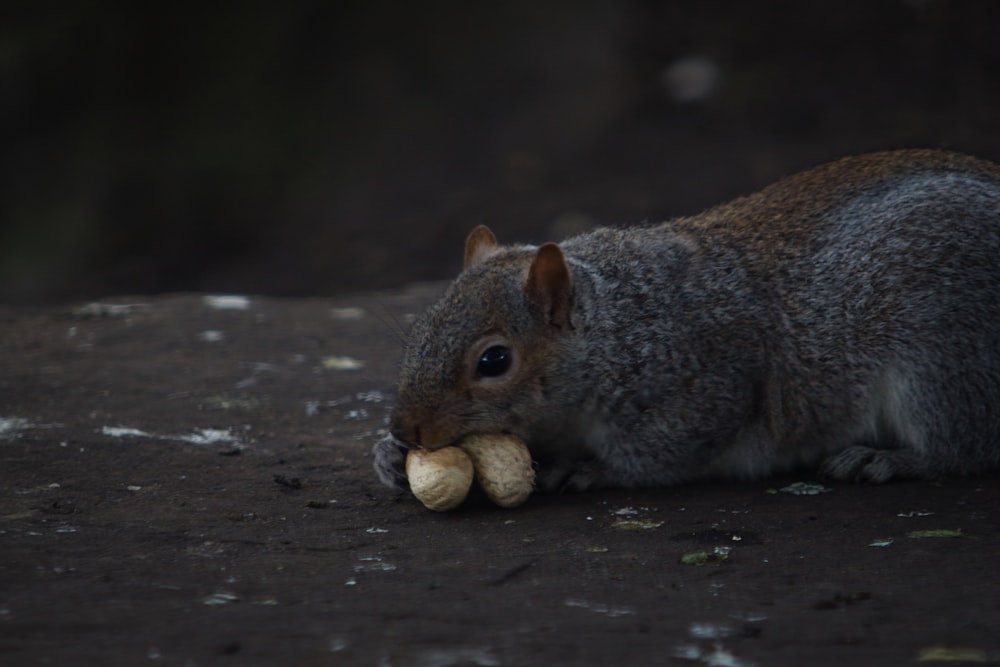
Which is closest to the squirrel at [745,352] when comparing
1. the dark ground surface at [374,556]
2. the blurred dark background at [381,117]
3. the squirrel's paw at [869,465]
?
the squirrel's paw at [869,465]

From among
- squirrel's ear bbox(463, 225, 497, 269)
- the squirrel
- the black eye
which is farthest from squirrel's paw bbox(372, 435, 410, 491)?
squirrel's ear bbox(463, 225, 497, 269)

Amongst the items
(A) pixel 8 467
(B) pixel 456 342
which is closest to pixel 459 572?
(B) pixel 456 342

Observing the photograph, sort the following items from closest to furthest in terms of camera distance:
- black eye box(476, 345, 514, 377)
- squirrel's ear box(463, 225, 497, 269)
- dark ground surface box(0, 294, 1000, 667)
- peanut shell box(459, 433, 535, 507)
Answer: dark ground surface box(0, 294, 1000, 667)
peanut shell box(459, 433, 535, 507)
black eye box(476, 345, 514, 377)
squirrel's ear box(463, 225, 497, 269)

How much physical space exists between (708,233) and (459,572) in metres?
2.13

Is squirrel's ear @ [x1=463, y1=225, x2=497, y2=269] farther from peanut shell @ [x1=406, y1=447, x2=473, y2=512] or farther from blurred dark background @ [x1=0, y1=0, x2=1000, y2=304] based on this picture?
blurred dark background @ [x1=0, y1=0, x2=1000, y2=304]

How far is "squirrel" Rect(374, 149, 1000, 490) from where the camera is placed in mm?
4613

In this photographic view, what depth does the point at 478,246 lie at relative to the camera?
523cm

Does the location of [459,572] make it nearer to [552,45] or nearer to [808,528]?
[808,528]

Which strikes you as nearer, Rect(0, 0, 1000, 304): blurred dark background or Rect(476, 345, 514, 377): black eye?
Rect(476, 345, 514, 377): black eye

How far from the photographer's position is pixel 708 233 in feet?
17.3

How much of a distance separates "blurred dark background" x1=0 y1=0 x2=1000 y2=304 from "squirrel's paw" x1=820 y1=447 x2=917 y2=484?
23.1ft

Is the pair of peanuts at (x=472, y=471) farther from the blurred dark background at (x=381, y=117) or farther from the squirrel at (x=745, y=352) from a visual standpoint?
the blurred dark background at (x=381, y=117)

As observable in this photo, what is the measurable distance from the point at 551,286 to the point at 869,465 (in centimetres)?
136

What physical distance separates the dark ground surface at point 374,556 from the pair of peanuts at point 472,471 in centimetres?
9
